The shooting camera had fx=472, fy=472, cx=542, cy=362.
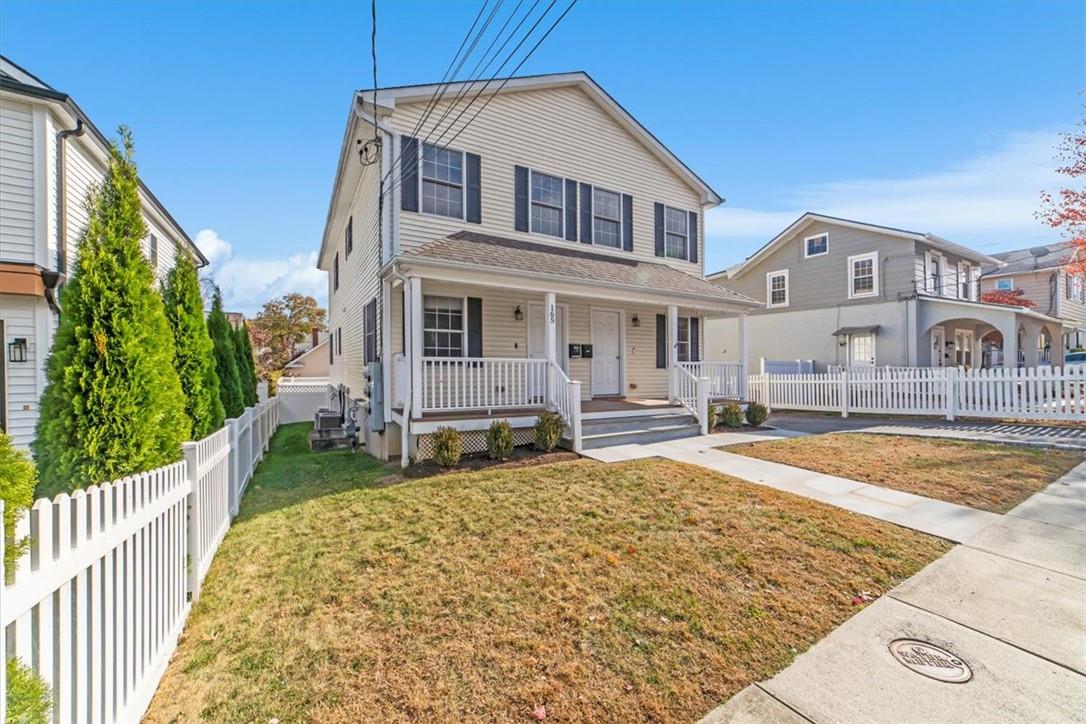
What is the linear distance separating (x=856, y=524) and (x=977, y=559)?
0.93 metres

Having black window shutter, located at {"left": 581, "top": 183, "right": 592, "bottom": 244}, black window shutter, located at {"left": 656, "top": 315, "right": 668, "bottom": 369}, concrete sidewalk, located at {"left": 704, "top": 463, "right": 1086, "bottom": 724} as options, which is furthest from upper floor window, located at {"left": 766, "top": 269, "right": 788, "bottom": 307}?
concrete sidewalk, located at {"left": 704, "top": 463, "right": 1086, "bottom": 724}

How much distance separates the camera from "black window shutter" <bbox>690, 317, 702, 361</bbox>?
14062 millimetres

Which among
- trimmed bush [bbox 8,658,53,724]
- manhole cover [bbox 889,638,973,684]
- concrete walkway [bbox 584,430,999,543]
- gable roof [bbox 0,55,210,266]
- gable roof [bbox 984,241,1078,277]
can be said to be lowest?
manhole cover [bbox 889,638,973,684]

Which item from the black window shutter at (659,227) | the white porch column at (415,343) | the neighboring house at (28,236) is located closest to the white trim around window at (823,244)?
the black window shutter at (659,227)

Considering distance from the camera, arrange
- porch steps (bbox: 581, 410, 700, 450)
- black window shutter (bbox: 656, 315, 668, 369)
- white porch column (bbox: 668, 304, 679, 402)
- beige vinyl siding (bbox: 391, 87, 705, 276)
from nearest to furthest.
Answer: porch steps (bbox: 581, 410, 700, 450)
beige vinyl siding (bbox: 391, 87, 705, 276)
white porch column (bbox: 668, 304, 679, 402)
black window shutter (bbox: 656, 315, 668, 369)

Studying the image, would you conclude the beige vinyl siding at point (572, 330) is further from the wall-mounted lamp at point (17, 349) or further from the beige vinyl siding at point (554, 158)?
the wall-mounted lamp at point (17, 349)

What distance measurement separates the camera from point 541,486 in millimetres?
6488

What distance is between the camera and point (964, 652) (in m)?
3.01

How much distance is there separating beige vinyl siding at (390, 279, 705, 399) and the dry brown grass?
4.16 metres

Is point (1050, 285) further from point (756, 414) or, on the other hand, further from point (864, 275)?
point (756, 414)

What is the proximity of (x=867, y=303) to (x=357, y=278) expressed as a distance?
62.6 feet

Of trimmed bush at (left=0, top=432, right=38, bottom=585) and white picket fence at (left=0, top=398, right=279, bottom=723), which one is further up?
trimmed bush at (left=0, top=432, right=38, bottom=585)

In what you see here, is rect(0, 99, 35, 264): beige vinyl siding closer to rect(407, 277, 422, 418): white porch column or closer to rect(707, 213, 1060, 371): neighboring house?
rect(407, 277, 422, 418): white porch column

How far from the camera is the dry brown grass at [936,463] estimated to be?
19.8 feet
